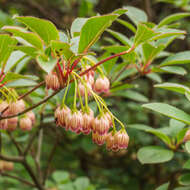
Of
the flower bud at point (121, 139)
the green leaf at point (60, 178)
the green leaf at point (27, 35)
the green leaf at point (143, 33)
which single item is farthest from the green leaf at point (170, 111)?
the green leaf at point (60, 178)

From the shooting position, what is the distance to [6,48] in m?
0.87

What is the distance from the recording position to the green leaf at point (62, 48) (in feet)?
2.41

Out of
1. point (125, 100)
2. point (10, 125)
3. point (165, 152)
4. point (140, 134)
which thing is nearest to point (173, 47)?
point (125, 100)

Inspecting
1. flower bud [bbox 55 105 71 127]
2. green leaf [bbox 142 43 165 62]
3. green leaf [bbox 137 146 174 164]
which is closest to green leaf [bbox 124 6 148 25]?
green leaf [bbox 142 43 165 62]

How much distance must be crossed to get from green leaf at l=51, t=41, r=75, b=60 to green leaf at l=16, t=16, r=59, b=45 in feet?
0.16

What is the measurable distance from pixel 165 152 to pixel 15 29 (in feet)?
3.25

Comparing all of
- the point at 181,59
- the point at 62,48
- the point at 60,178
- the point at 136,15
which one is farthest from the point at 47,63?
the point at 60,178

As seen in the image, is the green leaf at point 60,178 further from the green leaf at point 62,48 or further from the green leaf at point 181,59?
the green leaf at point 62,48

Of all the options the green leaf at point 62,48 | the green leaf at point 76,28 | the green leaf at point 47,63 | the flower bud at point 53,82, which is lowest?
the flower bud at point 53,82

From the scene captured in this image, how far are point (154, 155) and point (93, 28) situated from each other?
2.64 feet

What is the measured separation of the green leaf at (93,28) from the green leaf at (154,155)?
0.70 m

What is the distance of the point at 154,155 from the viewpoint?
1.33 m

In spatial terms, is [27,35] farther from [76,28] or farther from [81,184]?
[81,184]

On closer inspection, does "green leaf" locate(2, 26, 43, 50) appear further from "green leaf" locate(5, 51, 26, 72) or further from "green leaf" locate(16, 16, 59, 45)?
"green leaf" locate(5, 51, 26, 72)
